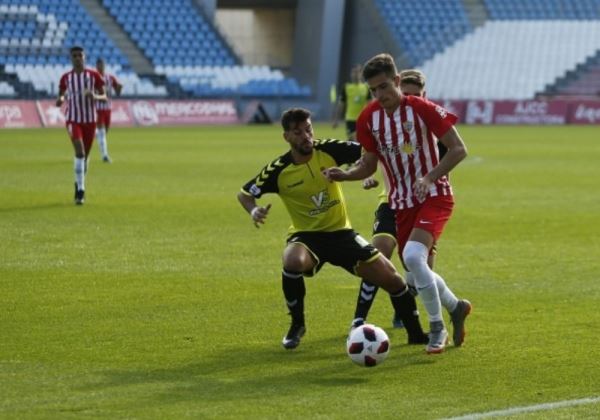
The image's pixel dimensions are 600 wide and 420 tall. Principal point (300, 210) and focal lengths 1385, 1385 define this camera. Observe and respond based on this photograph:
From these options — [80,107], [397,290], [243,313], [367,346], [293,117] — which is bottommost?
[80,107]

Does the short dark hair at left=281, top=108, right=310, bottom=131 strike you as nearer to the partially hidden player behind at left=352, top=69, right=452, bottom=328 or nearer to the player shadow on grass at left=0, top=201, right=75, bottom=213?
the partially hidden player behind at left=352, top=69, right=452, bottom=328

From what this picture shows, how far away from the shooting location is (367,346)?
811cm

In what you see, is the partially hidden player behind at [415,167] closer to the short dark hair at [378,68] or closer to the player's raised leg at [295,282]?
Result: the short dark hair at [378,68]

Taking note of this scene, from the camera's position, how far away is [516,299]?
1093 centimetres

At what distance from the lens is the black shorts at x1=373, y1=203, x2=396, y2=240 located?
374 inches

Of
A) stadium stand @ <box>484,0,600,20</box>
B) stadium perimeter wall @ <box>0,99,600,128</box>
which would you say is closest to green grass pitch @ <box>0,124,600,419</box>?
stadium perimeter wall @ <box>0,99,600,128</box>

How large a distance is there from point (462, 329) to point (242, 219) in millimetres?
9052

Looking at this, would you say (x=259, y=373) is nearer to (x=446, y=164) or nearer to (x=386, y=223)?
(x=446, y=164)

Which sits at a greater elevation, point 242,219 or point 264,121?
point 242,219

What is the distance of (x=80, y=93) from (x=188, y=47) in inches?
1411

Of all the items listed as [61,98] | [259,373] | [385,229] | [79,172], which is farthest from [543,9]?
[259,373]

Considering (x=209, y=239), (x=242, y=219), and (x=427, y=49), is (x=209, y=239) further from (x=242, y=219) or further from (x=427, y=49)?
(x=427, y=49)

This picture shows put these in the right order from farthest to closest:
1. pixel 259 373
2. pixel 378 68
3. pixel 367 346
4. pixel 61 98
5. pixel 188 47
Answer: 1. pixel 188 47
2. pixel 61 98
3. pixel 378 68
4. pixel 367 346
5. pixel 259 373

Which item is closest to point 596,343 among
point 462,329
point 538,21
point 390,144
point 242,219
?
point 462,329
